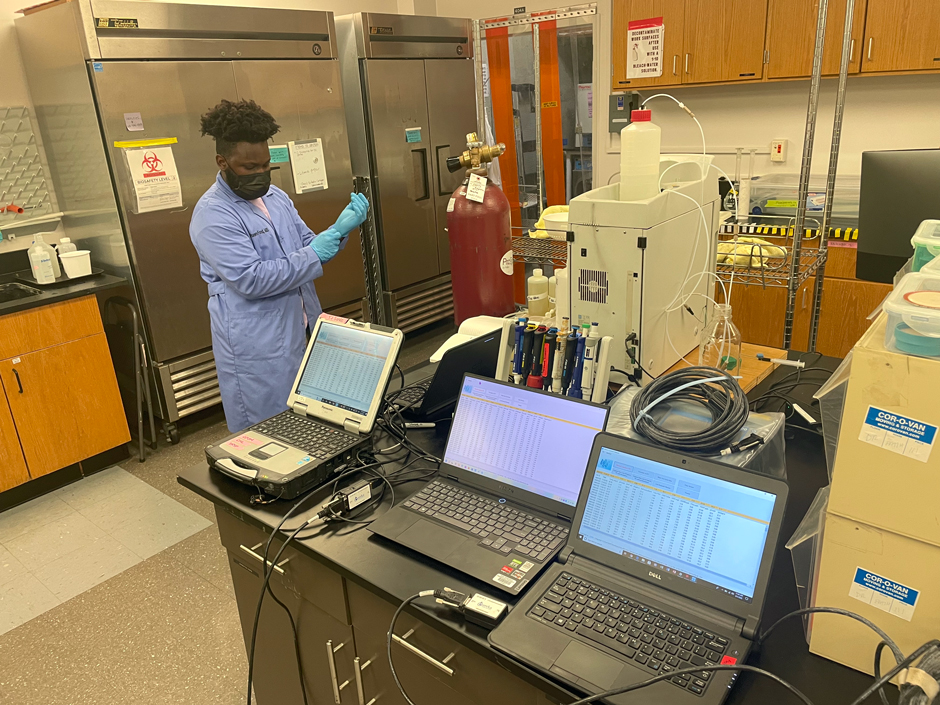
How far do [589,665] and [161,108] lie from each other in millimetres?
2905

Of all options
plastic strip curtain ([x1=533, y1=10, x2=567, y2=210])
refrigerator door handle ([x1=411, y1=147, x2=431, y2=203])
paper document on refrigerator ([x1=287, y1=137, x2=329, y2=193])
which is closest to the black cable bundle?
paper document on refrigerator ([x1=287, y1=137, x2=329, y2=193])

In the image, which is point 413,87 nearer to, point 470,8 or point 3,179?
point 470,8

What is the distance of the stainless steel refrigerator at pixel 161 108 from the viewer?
2768 millimetres

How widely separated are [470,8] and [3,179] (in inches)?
122

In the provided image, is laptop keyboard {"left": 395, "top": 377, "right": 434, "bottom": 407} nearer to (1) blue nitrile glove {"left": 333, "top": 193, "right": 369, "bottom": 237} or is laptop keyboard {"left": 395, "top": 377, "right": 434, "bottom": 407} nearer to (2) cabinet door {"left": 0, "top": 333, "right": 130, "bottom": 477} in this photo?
(1) blue nitrile glove {"left": 333, "top": 193, "right": 369, "bottom": 237}

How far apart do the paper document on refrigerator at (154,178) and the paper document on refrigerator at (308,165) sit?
626mm

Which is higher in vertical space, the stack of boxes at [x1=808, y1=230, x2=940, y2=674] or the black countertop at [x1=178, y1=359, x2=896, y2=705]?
the stack of boxes at [x1=808, y1=230, x2=940, y2=674]

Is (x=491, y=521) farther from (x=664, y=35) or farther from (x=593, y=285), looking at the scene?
(x=664, y=35)

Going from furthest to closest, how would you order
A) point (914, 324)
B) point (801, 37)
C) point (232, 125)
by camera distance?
point (801, 37) → point (232, 125) → point (914, 324)

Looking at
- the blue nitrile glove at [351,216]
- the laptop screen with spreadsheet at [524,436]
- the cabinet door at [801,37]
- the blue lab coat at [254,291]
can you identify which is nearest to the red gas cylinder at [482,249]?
the blue nitrile glove at [351,216]

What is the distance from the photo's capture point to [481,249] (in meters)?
2.45

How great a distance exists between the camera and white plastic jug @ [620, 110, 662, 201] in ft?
5.24

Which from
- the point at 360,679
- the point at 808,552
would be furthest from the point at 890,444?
the point at 360,679

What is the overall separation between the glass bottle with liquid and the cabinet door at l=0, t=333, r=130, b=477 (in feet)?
8.21
